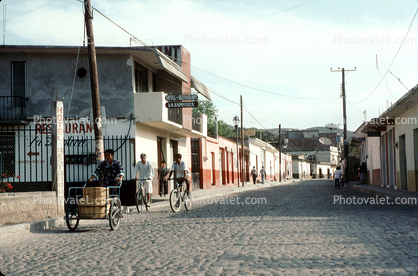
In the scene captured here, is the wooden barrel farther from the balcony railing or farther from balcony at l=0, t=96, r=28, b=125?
the balcony railing

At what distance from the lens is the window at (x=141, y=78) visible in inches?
803

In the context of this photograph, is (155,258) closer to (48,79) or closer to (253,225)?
(253,225)

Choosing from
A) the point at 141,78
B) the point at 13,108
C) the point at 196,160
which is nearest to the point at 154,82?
the point at 141,78

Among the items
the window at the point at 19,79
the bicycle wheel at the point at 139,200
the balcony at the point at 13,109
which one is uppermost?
the window at the point at 19,79

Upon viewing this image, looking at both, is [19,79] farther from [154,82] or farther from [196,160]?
[196,160]

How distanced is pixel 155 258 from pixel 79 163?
1312 cm

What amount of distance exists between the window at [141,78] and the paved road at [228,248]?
1045 cm

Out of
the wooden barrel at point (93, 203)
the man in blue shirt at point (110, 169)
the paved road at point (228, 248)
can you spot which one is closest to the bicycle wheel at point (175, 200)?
the paved road at point (228, 248)

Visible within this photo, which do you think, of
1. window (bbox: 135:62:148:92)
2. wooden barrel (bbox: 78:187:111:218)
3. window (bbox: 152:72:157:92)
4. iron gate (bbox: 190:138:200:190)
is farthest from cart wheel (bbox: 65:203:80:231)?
iron gate (bbox: 190:138:200:190)

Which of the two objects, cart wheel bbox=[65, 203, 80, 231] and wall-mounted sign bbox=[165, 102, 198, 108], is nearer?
cart wheel bbox=[65, 203, 80, 231]

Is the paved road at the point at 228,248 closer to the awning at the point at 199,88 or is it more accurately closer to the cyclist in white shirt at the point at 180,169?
the cyclist in white shirt at the point at 180,169

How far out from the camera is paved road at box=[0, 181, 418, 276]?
5.60 m

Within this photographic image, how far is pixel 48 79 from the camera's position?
19297 mm

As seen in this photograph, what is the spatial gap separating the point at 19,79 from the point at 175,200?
32.8 ft
